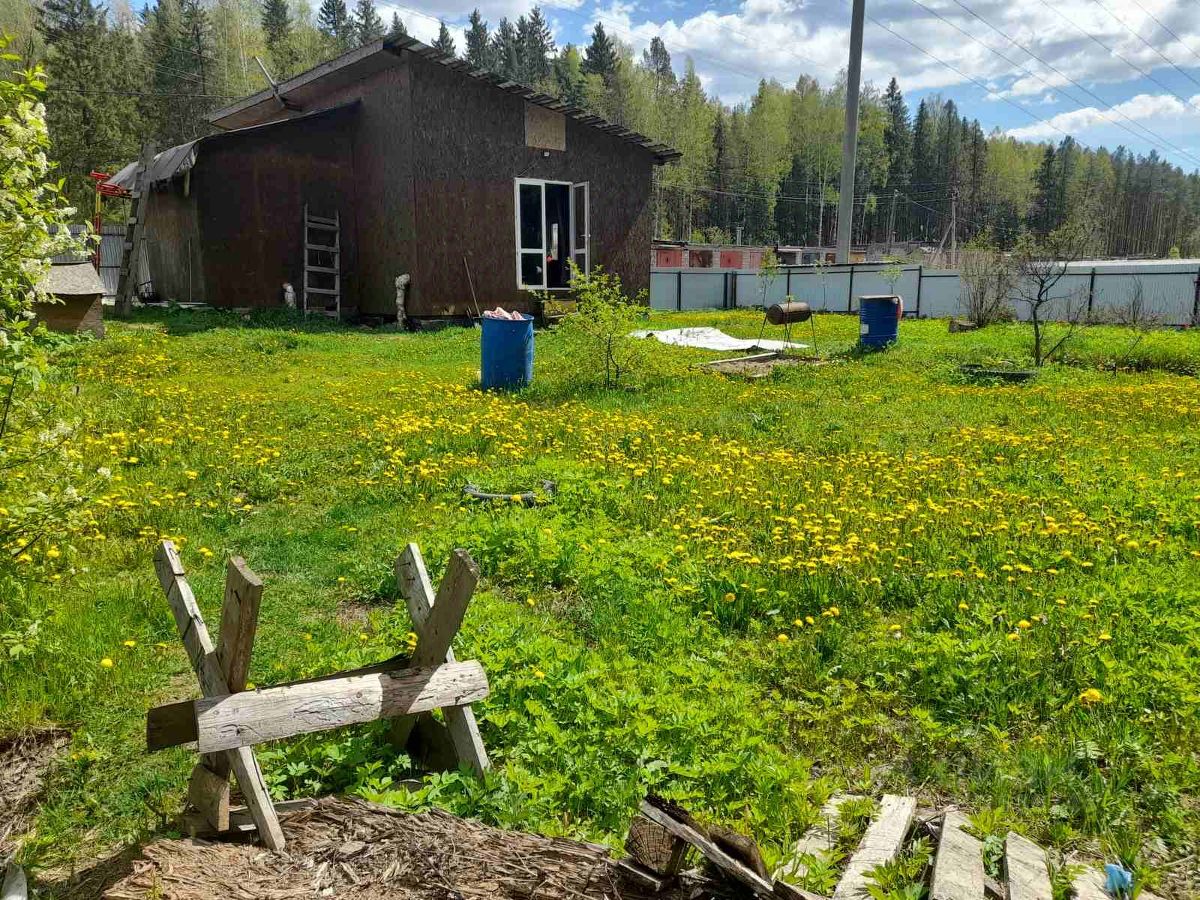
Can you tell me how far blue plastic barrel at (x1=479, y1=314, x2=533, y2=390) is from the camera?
34.9 feet

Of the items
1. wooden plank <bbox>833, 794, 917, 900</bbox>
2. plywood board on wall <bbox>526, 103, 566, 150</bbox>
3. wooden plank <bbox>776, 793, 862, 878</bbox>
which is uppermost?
plywood board on wall <bbox>526, 103, 566, 150</bbox>

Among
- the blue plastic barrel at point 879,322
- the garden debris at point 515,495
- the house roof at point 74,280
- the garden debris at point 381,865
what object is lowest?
the garden debris at point 381,865

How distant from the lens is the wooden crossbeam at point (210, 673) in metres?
2.32

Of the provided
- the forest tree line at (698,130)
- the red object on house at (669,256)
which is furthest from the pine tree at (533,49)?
the red object on house at (669,256)

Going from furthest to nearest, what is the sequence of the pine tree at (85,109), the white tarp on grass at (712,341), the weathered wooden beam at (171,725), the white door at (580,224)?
the pine tree at (85,109) → the white door at (580,224) → the white tarp on grass at (712,341) → the weathered wooden beam at (171,725)

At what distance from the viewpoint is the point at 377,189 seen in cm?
1756

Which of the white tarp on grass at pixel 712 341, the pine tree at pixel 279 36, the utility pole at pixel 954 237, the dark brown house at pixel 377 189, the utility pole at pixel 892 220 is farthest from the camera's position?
the utility pole at pixel 892 220

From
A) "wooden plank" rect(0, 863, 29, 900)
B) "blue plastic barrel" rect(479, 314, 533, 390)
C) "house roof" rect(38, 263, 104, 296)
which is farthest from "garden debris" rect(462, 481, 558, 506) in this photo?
"house roof" rect(38, 263, 104, 296)

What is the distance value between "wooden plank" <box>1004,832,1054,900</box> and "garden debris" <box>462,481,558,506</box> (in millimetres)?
4036

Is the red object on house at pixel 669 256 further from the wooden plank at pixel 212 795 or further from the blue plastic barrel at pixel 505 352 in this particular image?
the wooden plank at pixel 212 795

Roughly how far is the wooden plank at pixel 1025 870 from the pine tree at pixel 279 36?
221 feet

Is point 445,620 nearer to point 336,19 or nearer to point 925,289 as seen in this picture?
point 925,289

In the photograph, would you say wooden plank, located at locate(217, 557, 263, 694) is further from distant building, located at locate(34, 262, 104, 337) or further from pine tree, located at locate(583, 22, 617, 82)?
pine tree, located at locate(583, 22, 617, 82)

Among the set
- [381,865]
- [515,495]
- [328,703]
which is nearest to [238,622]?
[328,703]
